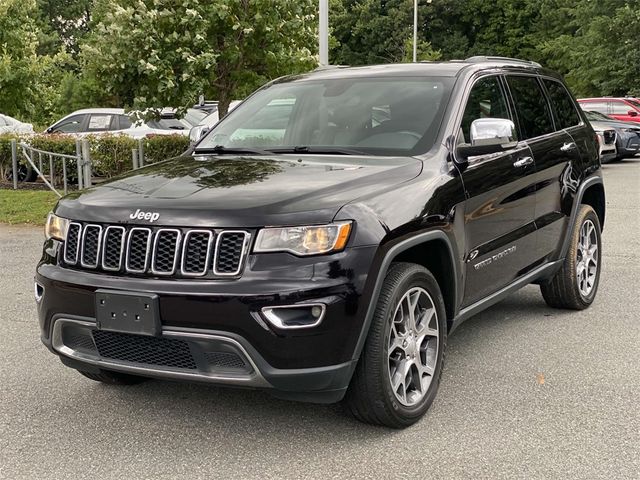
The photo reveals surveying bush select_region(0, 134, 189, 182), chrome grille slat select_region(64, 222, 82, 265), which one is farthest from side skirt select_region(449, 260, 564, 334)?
bush select_region(0, 134, 189, 182)

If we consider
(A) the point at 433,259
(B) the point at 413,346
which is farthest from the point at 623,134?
(B) the point at 413,346

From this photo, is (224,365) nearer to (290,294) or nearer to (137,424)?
(290,294)

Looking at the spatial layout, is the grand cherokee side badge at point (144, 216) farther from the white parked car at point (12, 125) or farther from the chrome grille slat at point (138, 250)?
the white parked car at point (12, 125)

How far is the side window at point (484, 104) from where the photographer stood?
15.1 ft

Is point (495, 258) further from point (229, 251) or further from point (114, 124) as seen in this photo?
point (114, 124)

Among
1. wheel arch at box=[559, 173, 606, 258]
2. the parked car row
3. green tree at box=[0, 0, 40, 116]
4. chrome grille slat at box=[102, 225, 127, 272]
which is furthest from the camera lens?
the parked car row

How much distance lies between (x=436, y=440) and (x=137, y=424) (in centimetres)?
147

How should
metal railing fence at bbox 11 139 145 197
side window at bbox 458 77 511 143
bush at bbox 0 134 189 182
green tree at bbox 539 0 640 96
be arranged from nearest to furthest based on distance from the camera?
side window at bbox 458 77 511 143, metal railing fence at bbox 11 139 145 197, bush at bbox 0 134 189 182, green tree at bbox 539 0 640 96

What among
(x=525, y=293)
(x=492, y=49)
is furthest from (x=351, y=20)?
(x=525, y=293)

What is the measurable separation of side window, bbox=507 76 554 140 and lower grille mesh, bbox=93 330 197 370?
9.34 feet

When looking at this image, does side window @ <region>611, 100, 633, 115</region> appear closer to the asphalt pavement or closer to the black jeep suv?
the asphalt pavement

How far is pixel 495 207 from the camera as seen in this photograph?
183 inches

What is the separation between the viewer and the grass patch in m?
11.5

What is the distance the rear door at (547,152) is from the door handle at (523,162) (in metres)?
0.11
